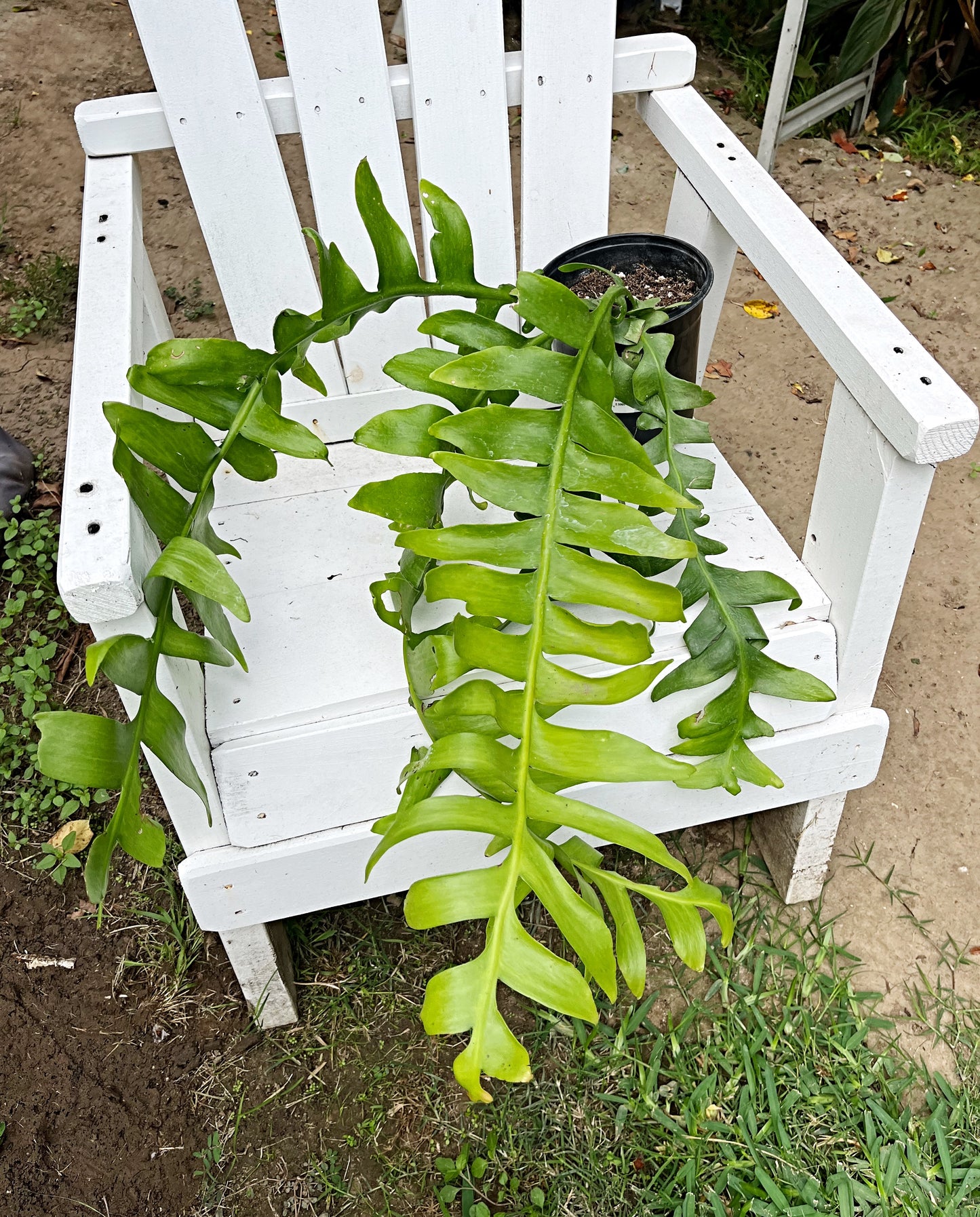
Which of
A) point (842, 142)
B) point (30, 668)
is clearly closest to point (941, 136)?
point (842, 142)

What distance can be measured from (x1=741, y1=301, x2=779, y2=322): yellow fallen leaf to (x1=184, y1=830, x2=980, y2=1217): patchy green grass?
66.1 inches

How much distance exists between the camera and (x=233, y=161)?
149 cm

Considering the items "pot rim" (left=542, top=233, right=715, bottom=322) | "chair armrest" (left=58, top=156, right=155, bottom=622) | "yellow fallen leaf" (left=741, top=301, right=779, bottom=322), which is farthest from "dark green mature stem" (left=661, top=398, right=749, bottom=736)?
"yellow fallen leaf" (left=741, top=301, right=779, bottom=322)

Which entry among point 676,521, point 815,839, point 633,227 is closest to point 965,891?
point 815,839

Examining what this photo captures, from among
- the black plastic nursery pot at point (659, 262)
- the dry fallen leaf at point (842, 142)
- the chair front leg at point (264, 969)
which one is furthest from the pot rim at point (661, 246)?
the dry fallen leaf at point (842, 142)

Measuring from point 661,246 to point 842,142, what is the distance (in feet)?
7.02

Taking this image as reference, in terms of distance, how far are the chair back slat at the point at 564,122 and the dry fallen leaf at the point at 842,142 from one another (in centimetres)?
195

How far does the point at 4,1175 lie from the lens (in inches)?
55.7

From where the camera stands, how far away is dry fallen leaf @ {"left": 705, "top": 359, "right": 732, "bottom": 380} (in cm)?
254

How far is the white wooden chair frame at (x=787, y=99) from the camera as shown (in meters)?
2.80

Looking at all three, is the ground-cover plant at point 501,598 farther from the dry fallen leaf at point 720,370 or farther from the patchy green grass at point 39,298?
the patchy green grass at point 39,298

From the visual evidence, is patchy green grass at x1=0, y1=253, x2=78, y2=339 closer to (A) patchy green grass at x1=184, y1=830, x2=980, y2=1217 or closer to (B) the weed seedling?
(B) the weed seedling

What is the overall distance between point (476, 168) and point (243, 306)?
404mm

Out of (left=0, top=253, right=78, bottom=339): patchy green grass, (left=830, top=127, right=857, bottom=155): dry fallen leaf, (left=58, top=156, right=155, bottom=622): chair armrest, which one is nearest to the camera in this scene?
(left=58, top=156, right=155, bottom=622): chair armrest
